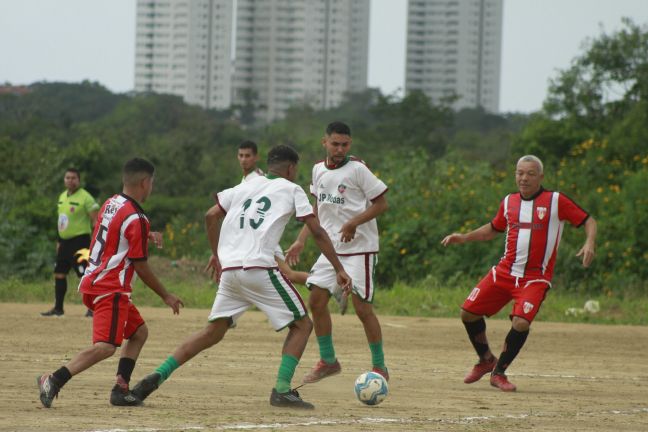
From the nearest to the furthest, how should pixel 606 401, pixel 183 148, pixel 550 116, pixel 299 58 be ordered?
pixel 606 401 < pixel 550 116 < pixel 183 148 < pixel 299 58

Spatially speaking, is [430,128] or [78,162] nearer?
[78,162]

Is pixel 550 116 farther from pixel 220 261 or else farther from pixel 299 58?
pixel 299 58

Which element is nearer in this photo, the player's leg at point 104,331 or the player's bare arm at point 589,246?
the player's leg at point 104,331

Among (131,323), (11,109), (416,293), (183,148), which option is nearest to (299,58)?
(11,109)

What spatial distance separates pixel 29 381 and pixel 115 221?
2081mm

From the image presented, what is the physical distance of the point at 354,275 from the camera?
10.4m

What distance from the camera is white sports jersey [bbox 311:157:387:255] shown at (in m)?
10.5

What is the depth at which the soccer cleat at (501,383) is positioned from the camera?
1022cm

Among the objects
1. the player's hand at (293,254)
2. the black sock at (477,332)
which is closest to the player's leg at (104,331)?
the player's hand at (293,254)

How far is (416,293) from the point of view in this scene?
2086cm

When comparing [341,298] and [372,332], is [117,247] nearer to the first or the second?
[341,298]

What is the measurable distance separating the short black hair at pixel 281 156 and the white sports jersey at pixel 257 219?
0.19 m

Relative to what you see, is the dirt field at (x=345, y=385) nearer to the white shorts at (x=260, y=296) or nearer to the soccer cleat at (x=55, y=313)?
the soccer cleat at (x=55, y=313)

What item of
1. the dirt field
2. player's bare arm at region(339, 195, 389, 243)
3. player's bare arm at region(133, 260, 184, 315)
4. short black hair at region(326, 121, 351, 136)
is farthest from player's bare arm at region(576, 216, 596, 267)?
player's bare arm at region(133, 260, 184, 315)
